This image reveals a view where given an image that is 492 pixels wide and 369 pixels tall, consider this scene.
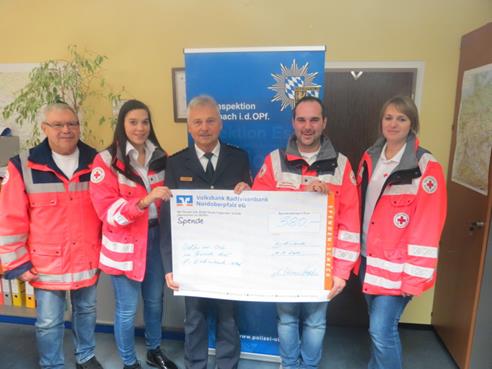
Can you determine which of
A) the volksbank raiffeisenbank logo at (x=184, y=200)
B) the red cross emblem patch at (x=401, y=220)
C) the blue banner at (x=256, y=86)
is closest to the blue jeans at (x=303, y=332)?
the red cross emblem patch at (x=401, y=220)

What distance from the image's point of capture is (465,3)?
256 cm

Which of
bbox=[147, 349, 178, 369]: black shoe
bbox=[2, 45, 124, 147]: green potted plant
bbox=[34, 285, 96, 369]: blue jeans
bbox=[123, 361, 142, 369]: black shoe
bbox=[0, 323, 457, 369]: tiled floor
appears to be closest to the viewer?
bbox=[34, 285, 96, 369]: blue jeans

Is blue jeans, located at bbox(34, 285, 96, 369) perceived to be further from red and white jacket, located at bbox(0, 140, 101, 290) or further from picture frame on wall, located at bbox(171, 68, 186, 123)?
picture frame on wall, located at bbox(171, 68, 186, 123)

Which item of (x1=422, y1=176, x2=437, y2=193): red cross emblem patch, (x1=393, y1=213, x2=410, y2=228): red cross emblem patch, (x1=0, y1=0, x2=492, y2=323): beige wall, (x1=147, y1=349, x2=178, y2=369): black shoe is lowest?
(x1=147, y1=349, x2=178, y2=369): black shoe

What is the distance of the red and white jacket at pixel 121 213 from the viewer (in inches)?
75.7

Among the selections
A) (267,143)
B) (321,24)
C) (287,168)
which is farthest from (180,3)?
(287,168)

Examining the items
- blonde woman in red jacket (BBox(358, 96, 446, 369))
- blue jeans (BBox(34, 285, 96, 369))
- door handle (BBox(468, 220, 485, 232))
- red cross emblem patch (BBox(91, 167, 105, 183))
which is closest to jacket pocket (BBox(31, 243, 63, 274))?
blue jeans (BBox(34, 285, 96, 369))

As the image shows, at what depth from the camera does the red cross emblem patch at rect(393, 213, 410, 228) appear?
177cm

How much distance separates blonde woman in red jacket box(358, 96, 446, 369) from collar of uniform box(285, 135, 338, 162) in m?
0.22

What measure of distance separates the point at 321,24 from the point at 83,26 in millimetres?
1995

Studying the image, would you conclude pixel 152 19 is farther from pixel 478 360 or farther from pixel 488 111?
pixel 478 360

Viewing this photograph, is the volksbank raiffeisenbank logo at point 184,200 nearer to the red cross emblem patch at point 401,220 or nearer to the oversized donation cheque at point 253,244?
the oversized donation cheque at point 253,244

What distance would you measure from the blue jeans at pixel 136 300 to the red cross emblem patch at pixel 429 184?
149 centimetres

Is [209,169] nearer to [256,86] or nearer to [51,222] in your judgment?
[256,86]
